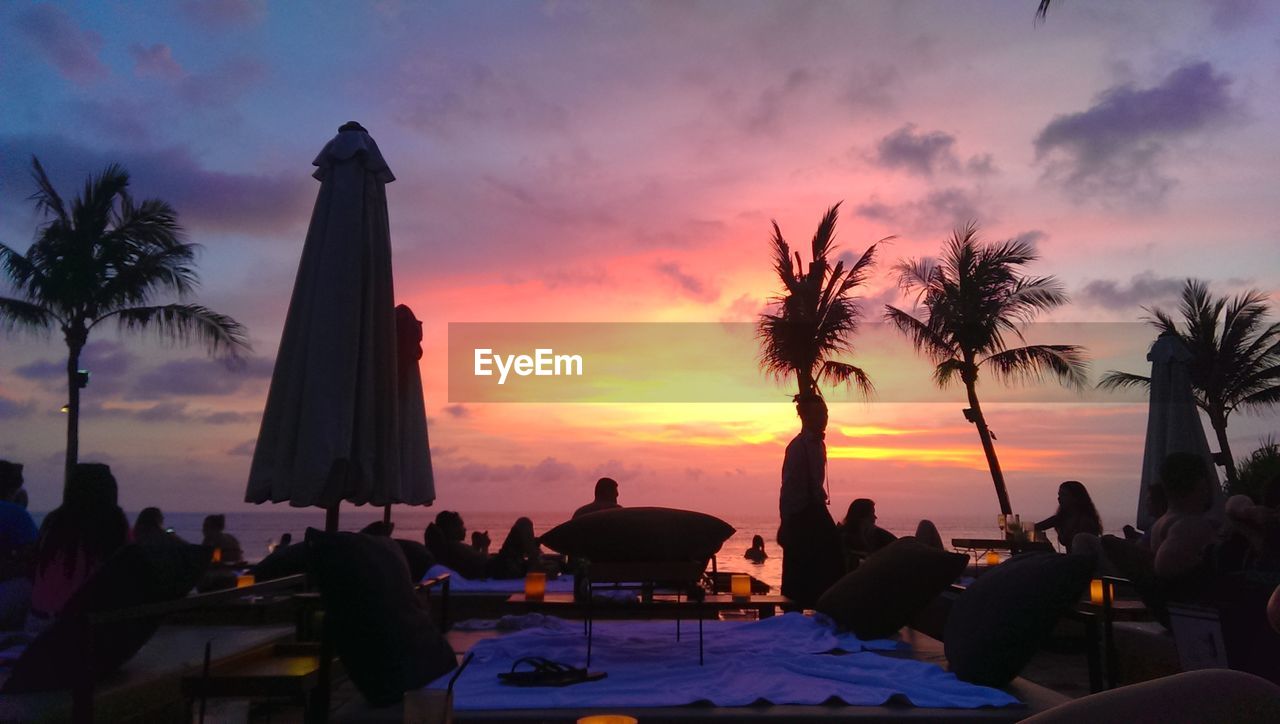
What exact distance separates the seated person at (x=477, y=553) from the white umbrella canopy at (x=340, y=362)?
8.29 ft

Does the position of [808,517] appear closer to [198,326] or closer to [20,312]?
[198,326]

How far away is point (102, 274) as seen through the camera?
625 inches

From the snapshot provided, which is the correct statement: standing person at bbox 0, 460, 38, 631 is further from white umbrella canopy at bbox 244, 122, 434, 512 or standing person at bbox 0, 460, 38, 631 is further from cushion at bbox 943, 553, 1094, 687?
cushion at bbox 943, 553, 1094, 687

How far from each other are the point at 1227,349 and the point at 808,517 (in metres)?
23.3

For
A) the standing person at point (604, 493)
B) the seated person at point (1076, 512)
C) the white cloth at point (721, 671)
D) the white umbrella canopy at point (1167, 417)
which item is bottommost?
the white cloth at point (721, 671)

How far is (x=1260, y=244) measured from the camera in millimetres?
13195

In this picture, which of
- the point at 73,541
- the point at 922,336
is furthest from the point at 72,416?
the point at 922,336

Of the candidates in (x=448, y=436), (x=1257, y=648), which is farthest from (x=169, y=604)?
(x=448, y=436)

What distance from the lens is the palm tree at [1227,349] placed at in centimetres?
2394

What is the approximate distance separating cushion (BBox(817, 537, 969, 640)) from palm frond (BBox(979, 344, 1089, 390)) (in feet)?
49.3

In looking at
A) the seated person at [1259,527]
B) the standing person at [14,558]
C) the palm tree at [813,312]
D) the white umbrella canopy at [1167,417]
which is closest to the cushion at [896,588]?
the seated person at [1259,527]

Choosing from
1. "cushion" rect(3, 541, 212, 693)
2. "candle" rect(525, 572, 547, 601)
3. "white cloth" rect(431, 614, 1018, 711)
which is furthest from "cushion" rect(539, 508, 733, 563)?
"cushion" rect(3, 541, 212, 693)

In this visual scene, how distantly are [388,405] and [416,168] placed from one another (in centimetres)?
654

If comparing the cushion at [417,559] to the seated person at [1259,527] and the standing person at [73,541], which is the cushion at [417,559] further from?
the seated person at [1259,527]
